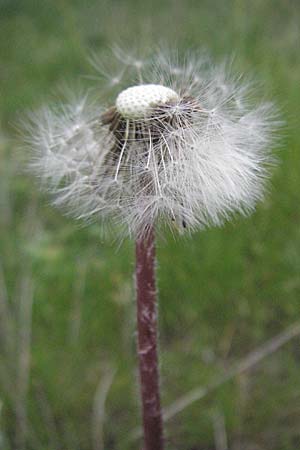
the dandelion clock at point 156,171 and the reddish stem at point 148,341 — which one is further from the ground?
the dandelion clock at point 156,171

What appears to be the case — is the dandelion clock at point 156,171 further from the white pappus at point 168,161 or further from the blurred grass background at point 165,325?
the blurred grass background at point 165,325

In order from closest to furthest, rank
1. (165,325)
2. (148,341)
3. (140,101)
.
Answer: (140,101) → (148,341) → (165,325)

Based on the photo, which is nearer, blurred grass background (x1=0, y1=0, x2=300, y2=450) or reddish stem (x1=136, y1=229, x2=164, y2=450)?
reddish stem (x1=136, y1=229, x2=164, y2=450)

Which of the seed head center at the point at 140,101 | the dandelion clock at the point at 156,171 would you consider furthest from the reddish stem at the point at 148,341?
the seed head center at the point at 140,101

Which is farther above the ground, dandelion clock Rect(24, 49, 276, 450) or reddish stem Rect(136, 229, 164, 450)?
dandelion clock Rect(24, 49, 276, 450)

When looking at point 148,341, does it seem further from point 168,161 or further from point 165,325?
point 165,325

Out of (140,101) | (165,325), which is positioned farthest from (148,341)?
(165,325)

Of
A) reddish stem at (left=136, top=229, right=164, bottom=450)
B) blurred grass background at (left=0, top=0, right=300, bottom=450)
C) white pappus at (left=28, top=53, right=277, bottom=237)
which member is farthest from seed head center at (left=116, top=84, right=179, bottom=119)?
blurred grass background at (left=0, top=0, right=300, bottom=450)

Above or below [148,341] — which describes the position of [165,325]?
above

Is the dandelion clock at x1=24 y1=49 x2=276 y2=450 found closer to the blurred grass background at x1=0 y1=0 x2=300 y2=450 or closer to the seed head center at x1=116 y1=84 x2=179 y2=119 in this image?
the seed head center at x1=116 y1=84 x2=179 y2=119
